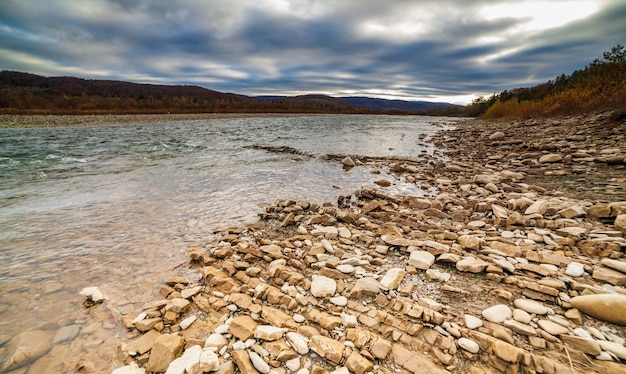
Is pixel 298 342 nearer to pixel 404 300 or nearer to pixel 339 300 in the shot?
pixel 339 300

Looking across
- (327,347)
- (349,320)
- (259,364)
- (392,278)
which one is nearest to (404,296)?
(392,278)

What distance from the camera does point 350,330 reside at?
2598 millimetres

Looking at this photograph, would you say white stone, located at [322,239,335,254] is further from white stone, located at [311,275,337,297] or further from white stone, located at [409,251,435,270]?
white stone, located at [409,251,435,270]

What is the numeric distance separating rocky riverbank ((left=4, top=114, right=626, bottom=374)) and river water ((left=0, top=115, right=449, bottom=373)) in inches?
13.0

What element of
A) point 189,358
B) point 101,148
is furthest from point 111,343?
point 101,148

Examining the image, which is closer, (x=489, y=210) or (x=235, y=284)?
(x=235, y=284)

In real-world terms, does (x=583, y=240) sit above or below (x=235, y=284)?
above

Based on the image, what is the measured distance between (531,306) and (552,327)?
333 mm

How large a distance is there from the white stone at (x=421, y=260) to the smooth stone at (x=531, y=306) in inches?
42.6

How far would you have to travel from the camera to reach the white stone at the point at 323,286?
3.25m

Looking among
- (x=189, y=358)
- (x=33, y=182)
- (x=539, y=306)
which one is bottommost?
(x=33, y=182)

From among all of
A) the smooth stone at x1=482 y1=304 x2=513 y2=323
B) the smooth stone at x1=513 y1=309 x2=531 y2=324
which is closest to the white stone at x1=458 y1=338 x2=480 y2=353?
the smooth stone at x1=482 y1=304 x2=513 y2=323

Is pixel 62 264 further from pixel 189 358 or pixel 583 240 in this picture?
pixel 583 240

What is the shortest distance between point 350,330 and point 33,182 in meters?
12.6
